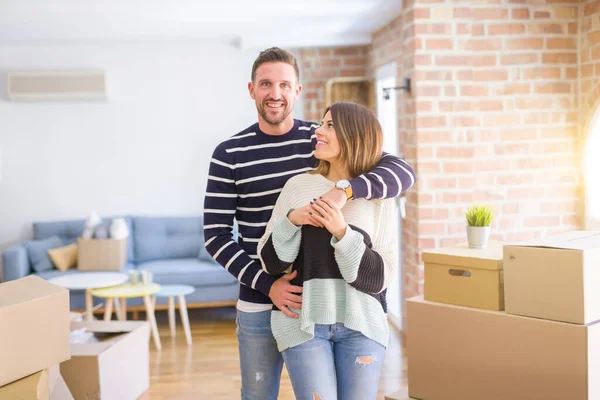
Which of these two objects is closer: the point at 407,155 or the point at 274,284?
the point at 274,284

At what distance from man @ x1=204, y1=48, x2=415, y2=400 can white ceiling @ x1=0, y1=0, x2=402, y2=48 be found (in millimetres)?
2646

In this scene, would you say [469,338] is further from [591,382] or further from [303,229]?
[303,229]

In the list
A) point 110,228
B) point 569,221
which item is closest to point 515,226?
point 569,221

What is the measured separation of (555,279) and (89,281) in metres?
3.63

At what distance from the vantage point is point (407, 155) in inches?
167

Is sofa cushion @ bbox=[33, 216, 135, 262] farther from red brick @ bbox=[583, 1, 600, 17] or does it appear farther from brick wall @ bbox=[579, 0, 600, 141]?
red brick @ bbox=[583, 1, 600, 17]

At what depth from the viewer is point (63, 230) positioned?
5.93 meters

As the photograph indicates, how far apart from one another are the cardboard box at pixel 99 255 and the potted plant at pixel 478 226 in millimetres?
3712

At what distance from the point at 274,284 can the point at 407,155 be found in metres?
2.57

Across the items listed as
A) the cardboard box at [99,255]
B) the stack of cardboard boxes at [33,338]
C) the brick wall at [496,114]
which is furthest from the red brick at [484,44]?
the cardboard box at [99,255]

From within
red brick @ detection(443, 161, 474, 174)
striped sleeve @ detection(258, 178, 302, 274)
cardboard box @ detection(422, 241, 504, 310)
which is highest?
red brick @ detection(443, 161, 474, 174)

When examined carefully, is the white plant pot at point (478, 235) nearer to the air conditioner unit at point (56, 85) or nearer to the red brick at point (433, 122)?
the red brick at point (433, 122)

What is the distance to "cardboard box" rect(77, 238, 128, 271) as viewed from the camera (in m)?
5.43

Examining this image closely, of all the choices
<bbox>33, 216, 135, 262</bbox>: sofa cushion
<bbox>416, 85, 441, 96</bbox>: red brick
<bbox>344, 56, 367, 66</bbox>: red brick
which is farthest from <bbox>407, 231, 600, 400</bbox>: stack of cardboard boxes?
<bbox>33, 216, 135, 262</bbox>: sofa cushion
